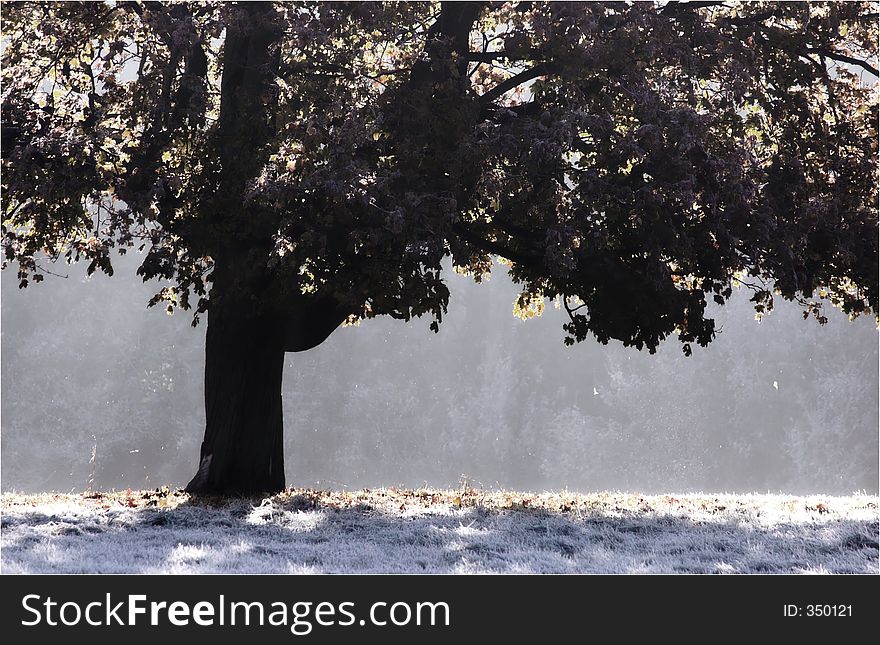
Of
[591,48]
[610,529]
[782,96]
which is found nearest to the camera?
[610,529]

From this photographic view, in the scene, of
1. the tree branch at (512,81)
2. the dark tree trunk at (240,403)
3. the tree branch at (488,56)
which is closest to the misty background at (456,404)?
the dark tree trunk at (240,403)

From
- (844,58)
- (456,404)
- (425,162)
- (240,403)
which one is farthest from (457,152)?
(456,404)

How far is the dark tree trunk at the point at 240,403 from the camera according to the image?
45.8 ft

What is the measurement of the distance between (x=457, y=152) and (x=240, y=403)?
5055 millimetres

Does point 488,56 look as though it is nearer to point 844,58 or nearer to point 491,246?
point 491,246

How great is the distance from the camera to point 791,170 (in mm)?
13320

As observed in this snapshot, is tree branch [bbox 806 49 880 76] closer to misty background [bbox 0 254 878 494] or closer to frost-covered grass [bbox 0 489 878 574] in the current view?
frost-covered grass [bbox 0 489 878 574]

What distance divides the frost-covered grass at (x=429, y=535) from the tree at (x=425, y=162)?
248 centimetres

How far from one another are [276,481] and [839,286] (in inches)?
368

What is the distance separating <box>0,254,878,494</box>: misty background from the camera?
47844 mm

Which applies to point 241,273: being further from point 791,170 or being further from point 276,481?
point 791,170

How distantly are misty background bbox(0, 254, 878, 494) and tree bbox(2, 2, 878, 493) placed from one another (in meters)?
34.5

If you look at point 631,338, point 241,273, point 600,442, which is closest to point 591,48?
point 631,338

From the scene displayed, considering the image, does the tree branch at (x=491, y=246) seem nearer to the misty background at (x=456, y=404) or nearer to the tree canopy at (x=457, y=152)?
the tree canopy at (x=457, y=152)
